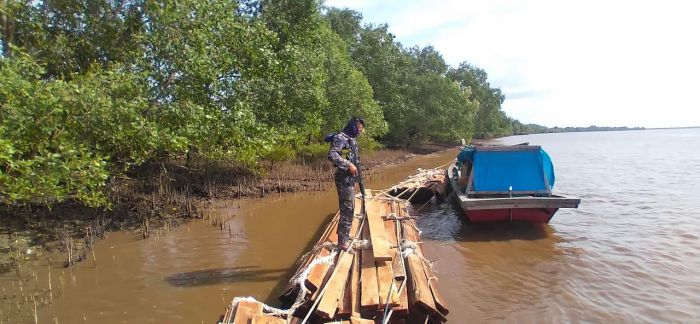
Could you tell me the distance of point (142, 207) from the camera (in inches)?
386

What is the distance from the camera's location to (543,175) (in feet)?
29.6

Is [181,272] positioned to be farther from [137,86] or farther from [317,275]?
[137,86]

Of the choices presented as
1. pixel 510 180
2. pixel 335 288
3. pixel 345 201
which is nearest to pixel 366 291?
pixel 335 288

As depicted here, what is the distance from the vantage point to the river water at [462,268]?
17.2 feet

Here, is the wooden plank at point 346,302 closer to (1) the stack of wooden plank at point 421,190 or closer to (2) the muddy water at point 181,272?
(2) the muddy water at point 181,272

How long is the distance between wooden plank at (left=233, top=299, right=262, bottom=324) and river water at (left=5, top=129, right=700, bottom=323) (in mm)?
1324

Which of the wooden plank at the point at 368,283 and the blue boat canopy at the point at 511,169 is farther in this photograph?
the blue boat canopy at the point at 511,169

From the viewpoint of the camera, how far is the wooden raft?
3955mm

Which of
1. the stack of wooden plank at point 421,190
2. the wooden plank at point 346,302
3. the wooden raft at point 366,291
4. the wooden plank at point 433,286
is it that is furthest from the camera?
the stack of wooden plank at point 421,190

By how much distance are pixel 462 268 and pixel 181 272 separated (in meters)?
4.32

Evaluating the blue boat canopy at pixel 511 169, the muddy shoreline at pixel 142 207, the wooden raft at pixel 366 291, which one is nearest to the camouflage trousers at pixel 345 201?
the wooden raft at pixel 366 291

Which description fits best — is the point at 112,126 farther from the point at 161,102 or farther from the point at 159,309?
the point at 159,309

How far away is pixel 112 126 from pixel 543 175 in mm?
8319

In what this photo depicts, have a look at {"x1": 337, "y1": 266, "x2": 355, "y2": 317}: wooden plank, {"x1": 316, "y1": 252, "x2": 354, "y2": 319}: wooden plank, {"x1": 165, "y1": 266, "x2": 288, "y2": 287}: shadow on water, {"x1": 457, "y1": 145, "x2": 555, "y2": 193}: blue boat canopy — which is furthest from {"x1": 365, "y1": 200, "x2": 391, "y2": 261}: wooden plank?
{"x1": 457, "y1": 145, "x2": 555, "y2": 193}: blue boat canopy
